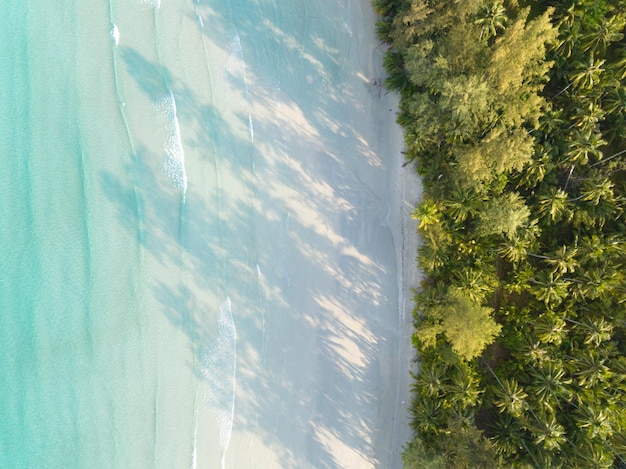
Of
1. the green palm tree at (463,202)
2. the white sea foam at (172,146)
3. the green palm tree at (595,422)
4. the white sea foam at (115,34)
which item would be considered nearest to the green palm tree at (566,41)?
the green palm tree at (463,202)

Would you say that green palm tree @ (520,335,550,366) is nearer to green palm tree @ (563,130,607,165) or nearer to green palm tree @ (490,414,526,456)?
green palm tree @ (490,414,526,456)

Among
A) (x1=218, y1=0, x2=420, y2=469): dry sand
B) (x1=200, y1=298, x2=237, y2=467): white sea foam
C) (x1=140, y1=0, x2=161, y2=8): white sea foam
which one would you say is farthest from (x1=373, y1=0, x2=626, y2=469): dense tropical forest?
(x1=140, y1=0, x2=161, y2=8): white sea foam

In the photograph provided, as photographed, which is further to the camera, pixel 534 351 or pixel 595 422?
pixel 534 351

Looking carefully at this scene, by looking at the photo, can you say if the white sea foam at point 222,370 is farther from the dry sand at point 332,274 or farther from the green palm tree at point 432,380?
the green palm tree at point 432,380

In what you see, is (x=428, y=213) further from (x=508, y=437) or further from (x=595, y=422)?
(x=595, y=422)

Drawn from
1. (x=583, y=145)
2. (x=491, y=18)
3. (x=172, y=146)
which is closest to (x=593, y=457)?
(x=583, y=145)

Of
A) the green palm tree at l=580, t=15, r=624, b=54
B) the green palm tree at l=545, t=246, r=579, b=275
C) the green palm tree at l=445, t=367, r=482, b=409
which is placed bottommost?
the green palm tree at l=445, t=367, r=482, b=409

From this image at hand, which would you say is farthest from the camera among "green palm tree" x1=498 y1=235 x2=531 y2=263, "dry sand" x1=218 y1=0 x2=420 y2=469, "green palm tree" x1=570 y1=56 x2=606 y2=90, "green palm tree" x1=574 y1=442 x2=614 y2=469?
"dry sand" x1=218 y1=0 x2=420 y2=469

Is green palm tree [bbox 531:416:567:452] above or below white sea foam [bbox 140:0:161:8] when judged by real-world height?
below
